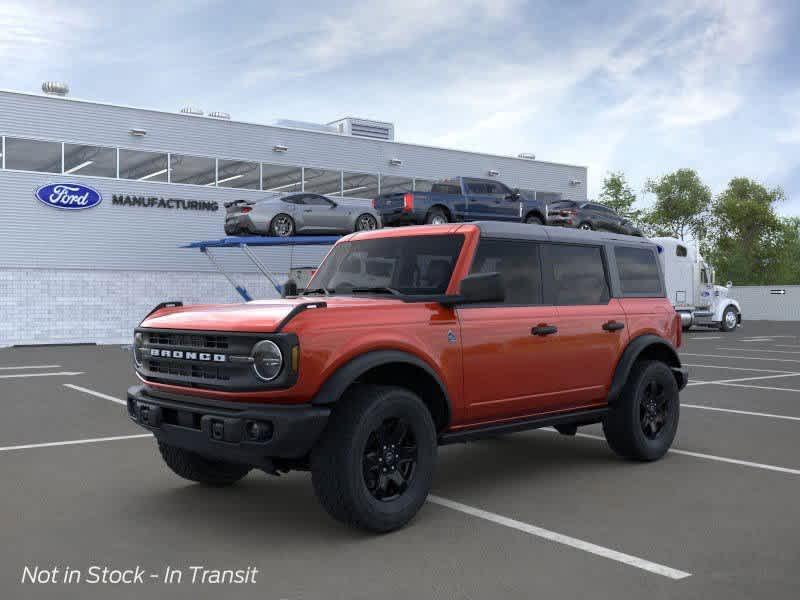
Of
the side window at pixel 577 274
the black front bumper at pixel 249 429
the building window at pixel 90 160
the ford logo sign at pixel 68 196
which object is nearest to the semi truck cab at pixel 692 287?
the building window at pixel 90 160

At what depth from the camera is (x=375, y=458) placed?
16.9ft

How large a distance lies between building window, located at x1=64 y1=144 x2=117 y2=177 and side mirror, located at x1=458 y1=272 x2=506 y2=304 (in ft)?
86.8

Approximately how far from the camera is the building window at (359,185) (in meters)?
34.9

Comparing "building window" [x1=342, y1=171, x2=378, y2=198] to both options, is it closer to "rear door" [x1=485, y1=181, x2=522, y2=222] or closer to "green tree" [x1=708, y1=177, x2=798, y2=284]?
"rear door" [x1=485, y1=181, x2=522, y2=222]

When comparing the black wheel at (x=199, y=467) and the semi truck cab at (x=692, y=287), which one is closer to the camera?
the black wheel at (x=199, y=467)

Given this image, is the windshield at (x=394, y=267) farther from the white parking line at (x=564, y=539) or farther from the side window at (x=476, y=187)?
the side window at (x=476, y=187)

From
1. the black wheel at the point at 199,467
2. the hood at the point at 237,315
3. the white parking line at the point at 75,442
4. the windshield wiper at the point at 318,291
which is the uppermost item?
the windshield wiper at the point at 318,291

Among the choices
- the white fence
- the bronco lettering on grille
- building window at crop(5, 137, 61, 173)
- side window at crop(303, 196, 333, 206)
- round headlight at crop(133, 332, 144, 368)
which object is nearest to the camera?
the bronco lettering on grille

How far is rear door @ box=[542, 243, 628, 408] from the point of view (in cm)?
652

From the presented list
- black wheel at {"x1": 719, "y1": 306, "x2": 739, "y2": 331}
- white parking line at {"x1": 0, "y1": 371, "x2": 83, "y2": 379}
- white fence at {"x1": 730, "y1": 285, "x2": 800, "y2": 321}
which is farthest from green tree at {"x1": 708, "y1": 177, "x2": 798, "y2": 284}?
white parking line at {"x1": 0, "y1": 371, "x2": 83, "y2": 379}

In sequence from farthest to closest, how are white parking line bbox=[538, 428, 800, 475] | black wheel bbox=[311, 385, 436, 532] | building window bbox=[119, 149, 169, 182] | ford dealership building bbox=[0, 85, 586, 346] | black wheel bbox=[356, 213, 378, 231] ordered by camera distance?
building window bbox=[119, 149, 169, 182]
ford dealership building bbox=[0, 85, 586, 346]
black wheel bbox=[356, 213, 378, 231]
white parking line bbox=[538, 428, 800, 475]
black wheel bbox=[311, 385, 436, 532]

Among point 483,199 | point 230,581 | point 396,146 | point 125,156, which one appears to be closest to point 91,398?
point 230,581

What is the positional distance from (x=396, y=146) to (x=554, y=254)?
99.2 feet

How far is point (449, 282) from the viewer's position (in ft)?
19.4
